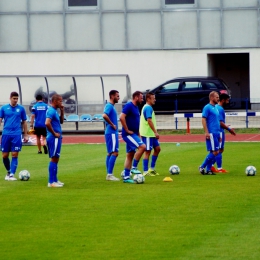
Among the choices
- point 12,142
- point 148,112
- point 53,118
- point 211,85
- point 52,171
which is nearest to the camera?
point 53,118

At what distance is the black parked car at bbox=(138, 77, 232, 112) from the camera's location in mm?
41094

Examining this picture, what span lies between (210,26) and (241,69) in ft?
17.2

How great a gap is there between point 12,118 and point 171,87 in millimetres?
24642

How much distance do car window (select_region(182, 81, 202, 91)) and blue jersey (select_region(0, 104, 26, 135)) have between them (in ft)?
79.7

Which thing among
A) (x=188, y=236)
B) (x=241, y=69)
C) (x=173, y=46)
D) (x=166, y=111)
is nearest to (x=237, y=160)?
(x=188, y=236)

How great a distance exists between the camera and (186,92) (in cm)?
4153

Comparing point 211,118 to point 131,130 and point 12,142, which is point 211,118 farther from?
point 12,142

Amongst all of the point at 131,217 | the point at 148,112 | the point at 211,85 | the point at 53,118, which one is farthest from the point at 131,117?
the point at 211,85

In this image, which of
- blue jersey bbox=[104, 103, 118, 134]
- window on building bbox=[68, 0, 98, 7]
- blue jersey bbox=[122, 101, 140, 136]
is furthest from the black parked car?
blue jersey bbox=[104, 103, 118, 134]

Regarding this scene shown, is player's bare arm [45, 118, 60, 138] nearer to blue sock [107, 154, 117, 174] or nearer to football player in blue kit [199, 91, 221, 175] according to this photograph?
blue sock [107, 154, 117, 174]

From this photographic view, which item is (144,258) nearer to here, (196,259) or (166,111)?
(196,259)

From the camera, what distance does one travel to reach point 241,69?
49.2m

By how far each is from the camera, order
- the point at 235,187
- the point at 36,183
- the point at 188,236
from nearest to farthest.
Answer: the point at 188,236 < the point at 235,187 < the point at 36,183

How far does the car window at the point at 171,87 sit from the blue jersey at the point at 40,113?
15.9m
